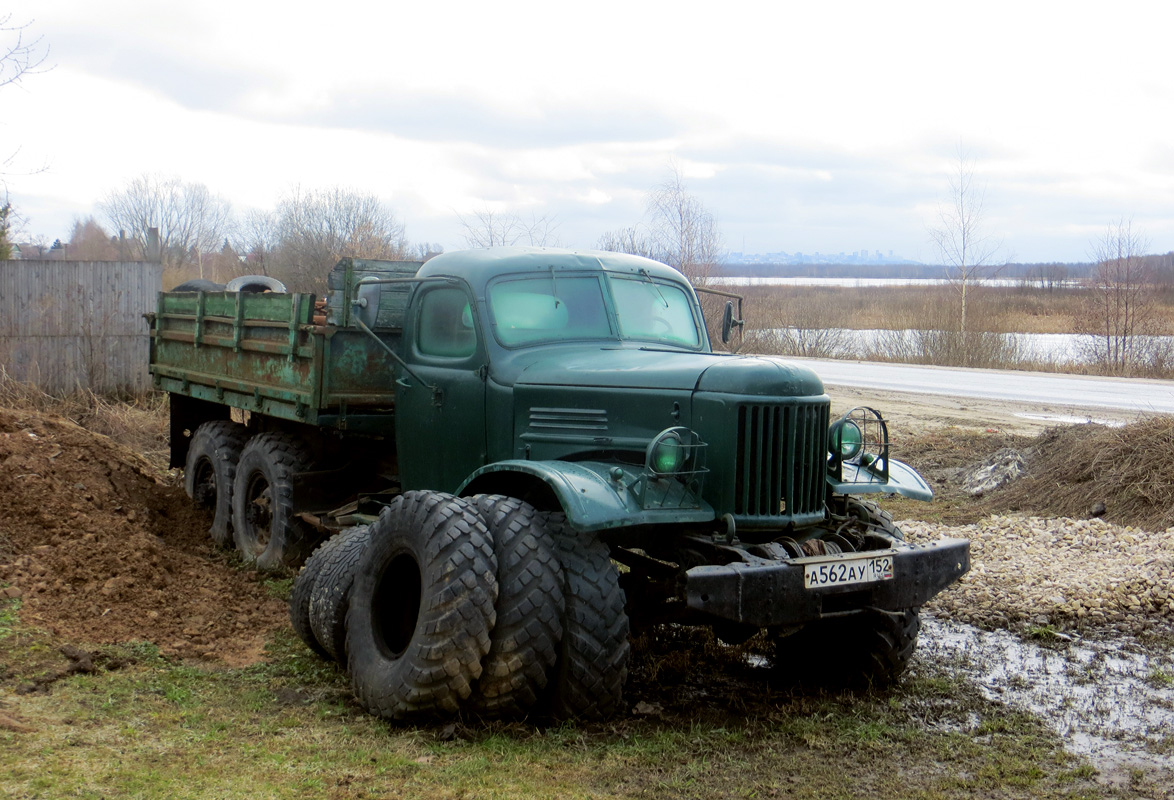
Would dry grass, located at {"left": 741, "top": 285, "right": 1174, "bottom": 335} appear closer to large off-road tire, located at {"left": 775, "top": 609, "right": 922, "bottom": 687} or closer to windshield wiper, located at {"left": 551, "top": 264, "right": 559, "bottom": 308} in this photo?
windshield wiper, located at {"left": 551, "top": 264, "right": 559, "bottom": 308}

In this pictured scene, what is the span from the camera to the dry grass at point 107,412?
13133 millimetres

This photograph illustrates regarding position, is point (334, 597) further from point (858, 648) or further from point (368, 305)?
point (858, 648)

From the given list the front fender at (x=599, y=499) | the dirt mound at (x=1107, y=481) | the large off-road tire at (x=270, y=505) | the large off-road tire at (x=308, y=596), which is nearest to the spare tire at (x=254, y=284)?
the large off-road tire at (x=270, y=505)

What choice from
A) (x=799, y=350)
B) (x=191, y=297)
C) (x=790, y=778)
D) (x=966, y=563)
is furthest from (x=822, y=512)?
(x=799, y=350)

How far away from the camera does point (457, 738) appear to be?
4.59 metres

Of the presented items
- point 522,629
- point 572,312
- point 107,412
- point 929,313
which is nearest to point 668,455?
point 522,629

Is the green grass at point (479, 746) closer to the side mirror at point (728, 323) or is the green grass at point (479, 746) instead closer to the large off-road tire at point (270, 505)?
the large off-road tire at point (270, 505)

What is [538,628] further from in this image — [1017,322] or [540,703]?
[1017,322]

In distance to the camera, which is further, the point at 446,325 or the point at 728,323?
the point at 728,323

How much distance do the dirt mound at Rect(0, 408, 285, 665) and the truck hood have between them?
217cm

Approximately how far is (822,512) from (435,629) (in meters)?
1.94

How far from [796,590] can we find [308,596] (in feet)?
8.64

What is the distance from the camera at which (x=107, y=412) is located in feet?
45.3

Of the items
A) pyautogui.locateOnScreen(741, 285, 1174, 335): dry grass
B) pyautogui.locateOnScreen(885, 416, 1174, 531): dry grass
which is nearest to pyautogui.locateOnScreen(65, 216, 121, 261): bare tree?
pyautogui.locateOnScreen(741, 285, 1174, 335): dry grass
